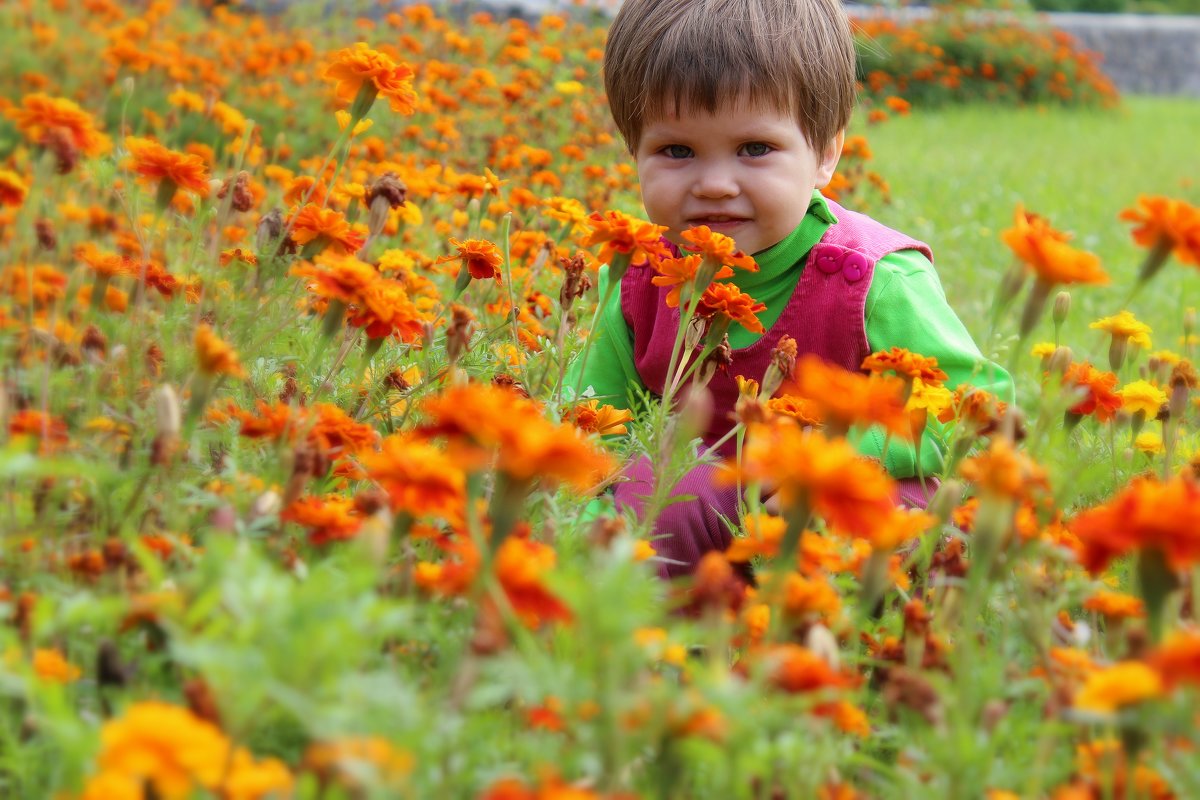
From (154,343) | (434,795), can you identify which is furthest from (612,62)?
(434,795)

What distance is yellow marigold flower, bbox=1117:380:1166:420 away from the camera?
1.99m

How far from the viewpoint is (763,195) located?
227 centimetres

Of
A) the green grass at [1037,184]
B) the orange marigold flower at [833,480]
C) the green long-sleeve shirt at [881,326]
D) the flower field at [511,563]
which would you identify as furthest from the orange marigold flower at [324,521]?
the green grass at [1037,184]

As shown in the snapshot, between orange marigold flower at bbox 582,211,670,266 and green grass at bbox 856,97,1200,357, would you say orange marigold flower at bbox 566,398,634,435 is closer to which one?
orange marigold flower at bbox 582,211,670,266

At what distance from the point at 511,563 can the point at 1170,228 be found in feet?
2.44

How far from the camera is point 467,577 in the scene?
1025 mm

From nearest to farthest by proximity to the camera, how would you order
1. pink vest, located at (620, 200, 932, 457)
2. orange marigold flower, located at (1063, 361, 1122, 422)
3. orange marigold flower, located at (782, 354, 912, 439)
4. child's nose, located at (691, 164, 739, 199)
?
orange marigold flower, located at (782, 354, 912, 439) → orange marigold flower, located at (1063, 361, 1122, 422) → child's nose, located at (691, 164, 739, 199) → pink vest, located at (620, 200, 932, 457)

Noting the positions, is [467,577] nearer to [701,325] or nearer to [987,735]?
[987,735]

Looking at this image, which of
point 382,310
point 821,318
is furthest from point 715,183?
point 382,310

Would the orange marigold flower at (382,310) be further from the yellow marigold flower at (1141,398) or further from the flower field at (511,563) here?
the yellow marigold flower at (1141,398)

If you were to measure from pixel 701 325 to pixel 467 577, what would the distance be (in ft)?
3.04

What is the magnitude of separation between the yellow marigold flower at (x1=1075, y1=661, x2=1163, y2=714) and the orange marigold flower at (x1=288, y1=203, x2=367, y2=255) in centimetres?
120

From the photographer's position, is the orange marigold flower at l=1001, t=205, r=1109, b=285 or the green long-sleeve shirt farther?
the green long-sleeve shirt

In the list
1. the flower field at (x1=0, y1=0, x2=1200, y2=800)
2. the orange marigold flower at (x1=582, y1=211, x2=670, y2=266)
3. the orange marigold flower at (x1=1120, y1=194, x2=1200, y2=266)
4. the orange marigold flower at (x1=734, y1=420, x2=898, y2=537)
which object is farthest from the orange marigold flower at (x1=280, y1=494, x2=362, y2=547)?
the orange marigold flower at (x1=1120, y1=194, x2=1200, y2=266)
